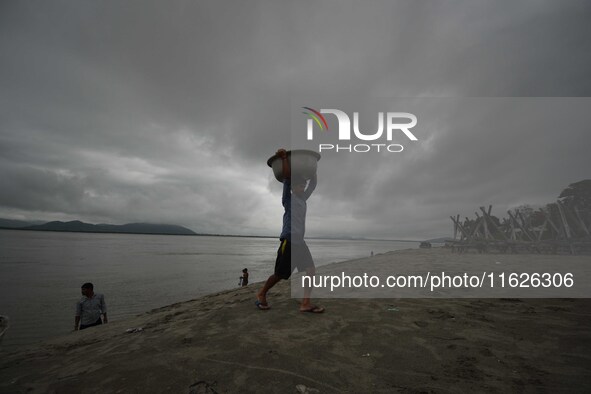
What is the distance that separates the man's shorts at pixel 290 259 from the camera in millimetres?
4301

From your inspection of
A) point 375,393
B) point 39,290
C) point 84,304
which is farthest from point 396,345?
point 39,290

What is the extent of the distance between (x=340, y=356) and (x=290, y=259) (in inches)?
70.3

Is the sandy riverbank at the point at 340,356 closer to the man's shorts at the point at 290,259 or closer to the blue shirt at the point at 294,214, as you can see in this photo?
the man's shorts at the point at 290,259

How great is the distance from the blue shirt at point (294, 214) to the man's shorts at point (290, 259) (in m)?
0.11

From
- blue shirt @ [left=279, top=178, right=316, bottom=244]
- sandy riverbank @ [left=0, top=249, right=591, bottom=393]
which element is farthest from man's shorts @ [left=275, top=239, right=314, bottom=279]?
sandy riverbank @ [left=0, top=249, right=591, bottom=393]

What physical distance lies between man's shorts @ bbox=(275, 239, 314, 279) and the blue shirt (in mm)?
108

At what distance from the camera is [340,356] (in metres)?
2.76

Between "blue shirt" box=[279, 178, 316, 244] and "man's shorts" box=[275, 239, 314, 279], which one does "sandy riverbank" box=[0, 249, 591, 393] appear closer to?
"man's shorts" box=[275, 239, 314, 279]

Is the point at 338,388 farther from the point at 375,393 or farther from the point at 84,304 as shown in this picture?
the point at 84,304

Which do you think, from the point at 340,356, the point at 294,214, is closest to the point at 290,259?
the point at 294,214

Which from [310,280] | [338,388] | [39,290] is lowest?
[39,290]

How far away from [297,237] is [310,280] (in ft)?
2.78

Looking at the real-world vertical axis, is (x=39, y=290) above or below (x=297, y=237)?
below

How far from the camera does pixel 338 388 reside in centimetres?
221
